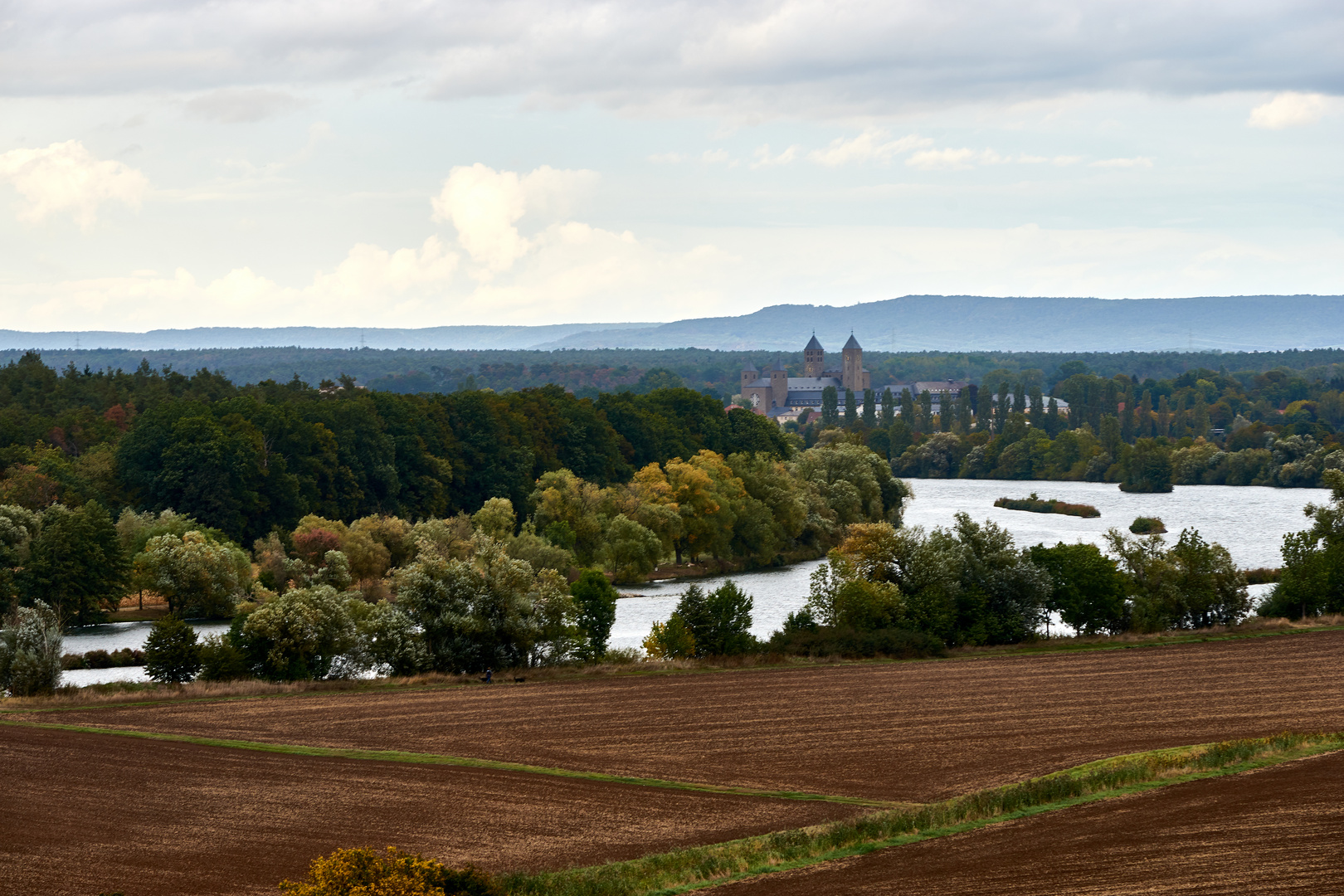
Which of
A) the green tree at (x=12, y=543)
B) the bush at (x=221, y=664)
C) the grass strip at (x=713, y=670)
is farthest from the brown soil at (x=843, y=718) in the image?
the green tree at (x=12, y=543)

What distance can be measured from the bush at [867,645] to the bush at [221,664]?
52.9 ft

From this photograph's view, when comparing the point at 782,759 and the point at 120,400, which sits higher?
the point at 120,400

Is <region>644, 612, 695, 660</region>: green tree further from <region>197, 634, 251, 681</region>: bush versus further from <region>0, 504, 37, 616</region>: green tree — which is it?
<region>0, 504, 37, 616</region>: green tree

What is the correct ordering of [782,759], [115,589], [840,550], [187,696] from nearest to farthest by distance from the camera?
[782,759] → [187,696] → [840,550] → [115,589]

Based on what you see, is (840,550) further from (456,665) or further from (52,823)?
(52,823)

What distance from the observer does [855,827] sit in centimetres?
2247

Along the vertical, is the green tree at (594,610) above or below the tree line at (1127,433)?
below

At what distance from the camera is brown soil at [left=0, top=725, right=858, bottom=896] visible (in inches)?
850

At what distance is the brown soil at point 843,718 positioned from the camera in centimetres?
2905

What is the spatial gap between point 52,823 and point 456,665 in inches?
743

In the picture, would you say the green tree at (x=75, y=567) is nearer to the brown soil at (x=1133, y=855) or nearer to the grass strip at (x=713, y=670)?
the grass strip at (x=713, y=670)

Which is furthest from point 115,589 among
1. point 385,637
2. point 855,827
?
point 855,827

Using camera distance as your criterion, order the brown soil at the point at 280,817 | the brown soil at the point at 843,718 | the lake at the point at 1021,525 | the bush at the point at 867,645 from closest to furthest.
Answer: the brown soil at the point at 280,817 → the brown soil at the point at 843,718 → the bush at the point at 867,645 → the lake at the point at 1021,525

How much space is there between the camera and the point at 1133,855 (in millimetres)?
20328
